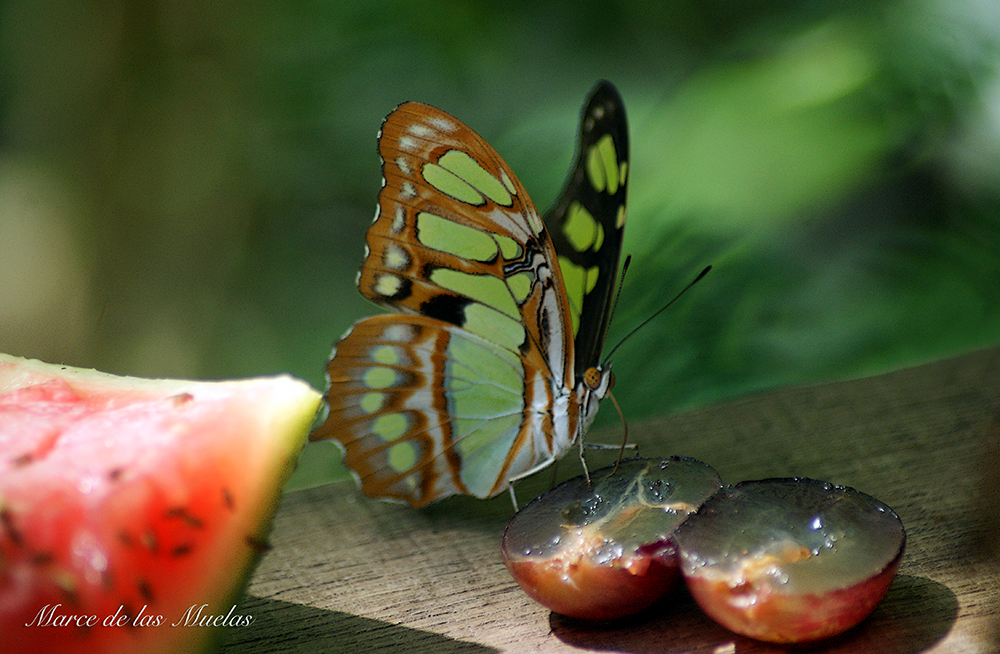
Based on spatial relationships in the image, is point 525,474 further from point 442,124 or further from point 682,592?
point 442,124

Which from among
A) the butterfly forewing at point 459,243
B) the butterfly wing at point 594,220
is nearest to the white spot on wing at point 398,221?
the butterfly forewing at point 459,243

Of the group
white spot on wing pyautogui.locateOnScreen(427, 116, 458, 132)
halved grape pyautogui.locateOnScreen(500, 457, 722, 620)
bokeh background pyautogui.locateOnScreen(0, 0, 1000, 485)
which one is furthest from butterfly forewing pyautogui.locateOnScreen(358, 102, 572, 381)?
bokeh background pyautogui.locateOnScreen(0, 0, 1000, 485)

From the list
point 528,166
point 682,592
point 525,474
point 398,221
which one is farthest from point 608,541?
point 528,166

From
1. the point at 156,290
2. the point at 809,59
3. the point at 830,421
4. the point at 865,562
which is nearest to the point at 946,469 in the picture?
the point at 830,421

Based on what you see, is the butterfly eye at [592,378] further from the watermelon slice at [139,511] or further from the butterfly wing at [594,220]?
the watermelon slice at [139,511]

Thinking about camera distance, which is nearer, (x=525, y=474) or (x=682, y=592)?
(x=682, y=592)

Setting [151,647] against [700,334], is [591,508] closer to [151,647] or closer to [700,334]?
[151,647]
